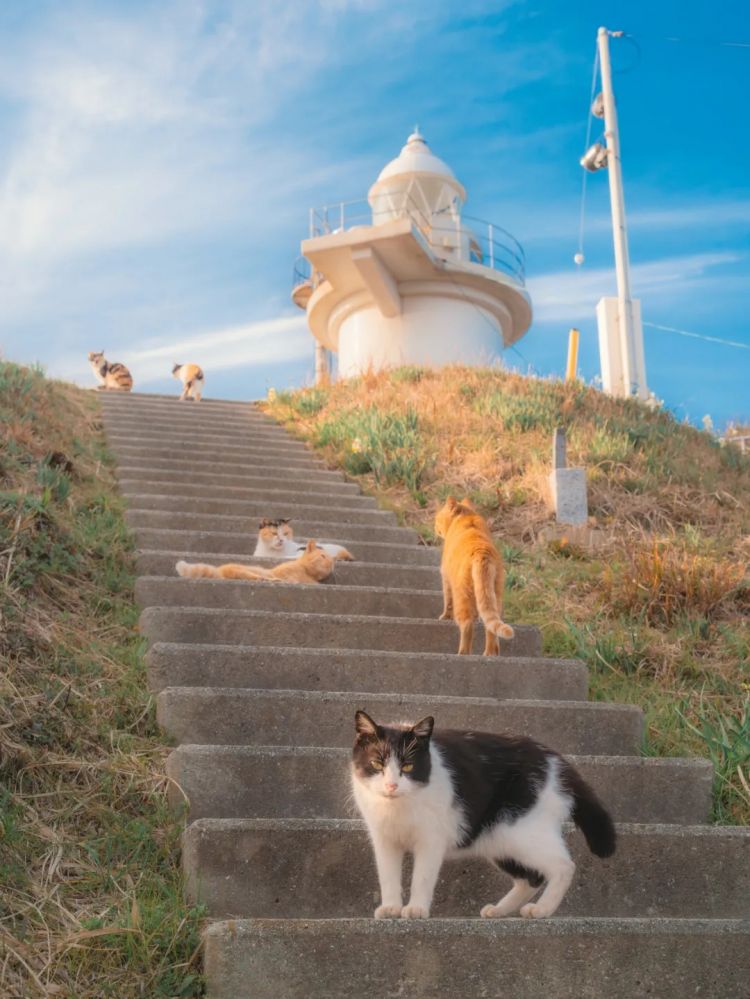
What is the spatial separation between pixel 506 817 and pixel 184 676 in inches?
67.5

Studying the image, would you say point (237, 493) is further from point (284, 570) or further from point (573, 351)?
point (573, 351)

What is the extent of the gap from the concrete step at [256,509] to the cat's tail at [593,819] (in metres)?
4.12

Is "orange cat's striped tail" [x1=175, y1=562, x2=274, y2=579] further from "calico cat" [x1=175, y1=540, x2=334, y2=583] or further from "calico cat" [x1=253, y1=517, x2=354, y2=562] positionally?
"calico cat" [x1=253, y1=517, x2=354, y2=562]

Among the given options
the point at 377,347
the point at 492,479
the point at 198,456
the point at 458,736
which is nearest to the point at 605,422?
the point at 492,479

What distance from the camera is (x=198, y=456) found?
894cm

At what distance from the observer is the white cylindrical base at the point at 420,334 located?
17062 mm

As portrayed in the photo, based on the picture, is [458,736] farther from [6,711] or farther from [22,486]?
[22,486]

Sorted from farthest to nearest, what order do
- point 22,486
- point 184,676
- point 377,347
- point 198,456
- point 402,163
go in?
point 402,163 < point 377,347 < point 198,456 < point 22,486 < point 184,676

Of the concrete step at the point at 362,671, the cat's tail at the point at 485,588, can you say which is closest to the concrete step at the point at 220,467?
the cat's tail at the point at 485,588

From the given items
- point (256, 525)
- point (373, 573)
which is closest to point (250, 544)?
point (256, 525)

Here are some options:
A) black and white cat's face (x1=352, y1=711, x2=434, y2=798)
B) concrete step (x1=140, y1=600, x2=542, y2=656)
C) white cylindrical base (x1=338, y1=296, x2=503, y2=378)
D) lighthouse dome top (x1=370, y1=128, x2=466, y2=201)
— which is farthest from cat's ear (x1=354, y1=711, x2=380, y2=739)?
lighthouse dome top (x1=370, y1=128, x2=466, y2=201)

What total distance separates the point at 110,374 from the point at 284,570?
9.30 m

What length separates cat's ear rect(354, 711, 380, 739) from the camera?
2.96 meters

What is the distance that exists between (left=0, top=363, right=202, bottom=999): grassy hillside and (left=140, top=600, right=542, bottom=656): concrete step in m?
0.20
